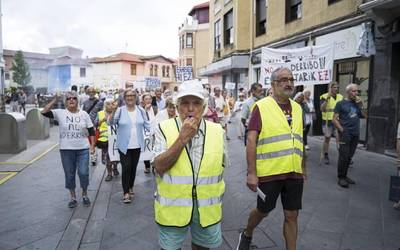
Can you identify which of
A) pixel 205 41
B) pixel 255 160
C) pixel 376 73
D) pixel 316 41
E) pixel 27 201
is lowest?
pixel 27 201

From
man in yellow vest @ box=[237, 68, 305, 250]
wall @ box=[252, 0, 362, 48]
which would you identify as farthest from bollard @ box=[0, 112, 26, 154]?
wall @ box=[252, 0, 362, 48]

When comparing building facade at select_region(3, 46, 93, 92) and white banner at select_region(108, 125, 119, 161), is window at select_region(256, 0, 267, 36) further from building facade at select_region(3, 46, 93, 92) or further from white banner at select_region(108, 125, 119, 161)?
building facade at select_region(3, 46, 93, 92)

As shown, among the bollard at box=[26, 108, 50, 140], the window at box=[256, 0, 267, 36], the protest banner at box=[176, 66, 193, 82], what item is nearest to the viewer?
the bollard at box=[26, 108, 50, 140]

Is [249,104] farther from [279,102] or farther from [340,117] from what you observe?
[279,102]

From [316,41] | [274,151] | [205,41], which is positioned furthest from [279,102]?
[205,41]

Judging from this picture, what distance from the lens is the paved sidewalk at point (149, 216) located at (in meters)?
3.96

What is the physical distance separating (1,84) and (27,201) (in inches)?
1077

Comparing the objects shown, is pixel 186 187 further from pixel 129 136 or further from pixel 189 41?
pixel 189 41

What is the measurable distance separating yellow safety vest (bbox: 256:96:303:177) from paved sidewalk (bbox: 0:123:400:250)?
107 centimetres

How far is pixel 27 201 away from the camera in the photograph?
17.9 ft

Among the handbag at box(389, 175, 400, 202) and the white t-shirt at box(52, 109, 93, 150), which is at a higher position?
the white t-shirt at box(52, 109, 93, 150)

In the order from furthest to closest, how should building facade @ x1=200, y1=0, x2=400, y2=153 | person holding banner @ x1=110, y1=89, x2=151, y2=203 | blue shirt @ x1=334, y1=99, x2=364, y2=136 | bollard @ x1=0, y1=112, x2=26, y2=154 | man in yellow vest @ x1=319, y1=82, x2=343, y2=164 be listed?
bollard @ x1=0, y1=112, x2=26, y2=154
building facade @ x1=200, y1=0, x2=400, y2=153
man in yellow vest @ x1=319, y1=82, x2=343, y2=164
blue shirt @ x1=334, y1=99, x2=364, y2=136
person holding banner @ x1=110, y1=89, x2=151, y2=203

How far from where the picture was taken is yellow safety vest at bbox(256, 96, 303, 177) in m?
3.23

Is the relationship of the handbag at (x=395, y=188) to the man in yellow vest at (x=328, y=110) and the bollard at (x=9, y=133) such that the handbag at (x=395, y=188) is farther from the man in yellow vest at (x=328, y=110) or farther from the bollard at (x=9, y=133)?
the bollard at (x=9, y=133)
